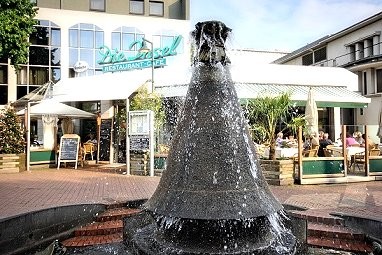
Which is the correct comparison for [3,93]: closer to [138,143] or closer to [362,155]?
[138,143]

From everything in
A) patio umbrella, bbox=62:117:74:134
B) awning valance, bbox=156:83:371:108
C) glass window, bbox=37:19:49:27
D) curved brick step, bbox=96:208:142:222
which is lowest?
curved brick step, bbox=96:208:142:222

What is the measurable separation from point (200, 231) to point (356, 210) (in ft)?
15.9

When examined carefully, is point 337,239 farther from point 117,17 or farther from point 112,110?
point 117,17

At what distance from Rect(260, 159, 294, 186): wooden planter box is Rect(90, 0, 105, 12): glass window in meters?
27.3

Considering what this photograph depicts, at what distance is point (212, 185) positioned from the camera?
12.5ft

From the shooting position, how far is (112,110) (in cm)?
2067

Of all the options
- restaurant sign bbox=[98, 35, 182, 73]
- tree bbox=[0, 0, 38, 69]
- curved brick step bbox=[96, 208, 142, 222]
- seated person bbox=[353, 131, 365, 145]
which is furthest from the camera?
restaurant sign bbox=[98, 35, 182, 73]

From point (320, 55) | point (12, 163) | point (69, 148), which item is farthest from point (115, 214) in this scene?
point (320, 55)

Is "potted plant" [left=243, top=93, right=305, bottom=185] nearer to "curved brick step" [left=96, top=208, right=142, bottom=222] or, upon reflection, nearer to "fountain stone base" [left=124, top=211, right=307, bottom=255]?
"curved brick step" [left=96, top=208, right=142, bottom=222]

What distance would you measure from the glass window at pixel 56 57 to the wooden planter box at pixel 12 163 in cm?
Result: 1612

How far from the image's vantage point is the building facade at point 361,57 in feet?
93.6

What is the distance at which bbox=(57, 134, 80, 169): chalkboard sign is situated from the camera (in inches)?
650

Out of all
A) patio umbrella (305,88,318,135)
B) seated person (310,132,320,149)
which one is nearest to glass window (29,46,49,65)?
patio umbrella (305,88,318,135)

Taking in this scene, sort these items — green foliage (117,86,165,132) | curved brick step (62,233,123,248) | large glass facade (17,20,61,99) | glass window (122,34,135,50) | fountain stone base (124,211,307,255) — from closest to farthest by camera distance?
fountain stone base (124,211,307,255), curved brick step (62,233,123,248), green foliage (117,86,165,132), large glass facade (17,20,61,99), glass window (122,34,135,50)
